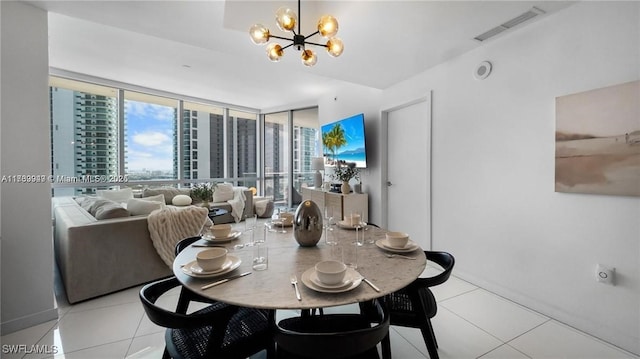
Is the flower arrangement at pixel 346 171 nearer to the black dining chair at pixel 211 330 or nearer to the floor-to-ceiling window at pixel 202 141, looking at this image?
the black dining chair at pixel 211 330

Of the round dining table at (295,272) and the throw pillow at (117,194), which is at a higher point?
the throw pillow at (117,194)

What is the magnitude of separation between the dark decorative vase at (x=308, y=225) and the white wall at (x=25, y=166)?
208 cm

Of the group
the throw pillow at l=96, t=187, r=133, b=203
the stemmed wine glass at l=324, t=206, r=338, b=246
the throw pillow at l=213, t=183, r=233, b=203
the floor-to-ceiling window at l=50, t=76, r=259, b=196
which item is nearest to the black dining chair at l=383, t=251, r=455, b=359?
the stemmed wine glass at l=324, t=206, r=338, b=246

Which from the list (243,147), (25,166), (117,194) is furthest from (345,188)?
(117,194)

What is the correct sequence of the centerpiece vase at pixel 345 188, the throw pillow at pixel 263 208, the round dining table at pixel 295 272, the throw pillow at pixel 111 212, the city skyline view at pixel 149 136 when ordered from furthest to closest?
the throw pillow at pixel 263 208 → the city skyline view at pixel 149 136 → the centerpiece vase at pixel 345 188 → the throw pillow at pixel 111 212 → the round dining table at pixel 295 272

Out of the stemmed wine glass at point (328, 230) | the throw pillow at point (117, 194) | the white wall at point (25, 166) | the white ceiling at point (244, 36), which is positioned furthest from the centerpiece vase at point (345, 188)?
the throw pillow at point (117, 194)

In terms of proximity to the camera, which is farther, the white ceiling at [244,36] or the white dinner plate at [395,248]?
the white ceiling at [244,36]

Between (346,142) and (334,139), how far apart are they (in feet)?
0.89

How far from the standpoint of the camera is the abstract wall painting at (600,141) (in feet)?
5.30

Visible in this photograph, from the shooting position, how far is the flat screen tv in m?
4.04

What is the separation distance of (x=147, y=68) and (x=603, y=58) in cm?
540

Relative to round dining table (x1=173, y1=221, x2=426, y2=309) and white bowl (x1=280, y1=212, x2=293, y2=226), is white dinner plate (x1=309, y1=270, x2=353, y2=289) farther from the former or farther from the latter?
white bowl (x1=280, y1=212, x2=293, y2=226)

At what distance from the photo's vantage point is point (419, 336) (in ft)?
5.95

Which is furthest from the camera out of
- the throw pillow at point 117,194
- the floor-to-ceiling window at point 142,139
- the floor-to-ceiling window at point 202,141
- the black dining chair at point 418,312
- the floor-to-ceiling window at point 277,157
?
the floor-to-ceiling window at point 277,157
